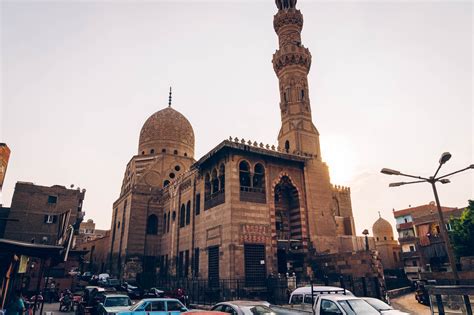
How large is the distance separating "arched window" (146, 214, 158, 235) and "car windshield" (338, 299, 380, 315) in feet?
86.9

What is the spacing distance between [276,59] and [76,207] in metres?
27.6

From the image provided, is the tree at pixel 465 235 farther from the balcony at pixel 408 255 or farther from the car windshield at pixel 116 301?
the car windshield at pixel 116 301

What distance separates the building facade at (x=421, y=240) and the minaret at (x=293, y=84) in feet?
58.5

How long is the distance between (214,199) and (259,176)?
11.7 feet

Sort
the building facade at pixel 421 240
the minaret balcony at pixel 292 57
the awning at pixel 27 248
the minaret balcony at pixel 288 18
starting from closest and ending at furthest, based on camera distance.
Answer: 1. the awning at pixel 27 248
2. the minaret balcony at pixel 292 57
3. the minaret balcony at pixel 288 18
4. the building facade at pixel 421 240

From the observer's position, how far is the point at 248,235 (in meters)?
19.5

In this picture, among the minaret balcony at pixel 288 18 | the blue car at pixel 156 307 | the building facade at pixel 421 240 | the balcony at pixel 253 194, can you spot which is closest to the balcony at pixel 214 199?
the balcony at pixel 253 194

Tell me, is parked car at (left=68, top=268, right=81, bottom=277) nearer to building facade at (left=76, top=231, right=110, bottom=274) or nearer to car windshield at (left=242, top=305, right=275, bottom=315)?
building facade at (left=76, top=231, right=110, bottom=274)

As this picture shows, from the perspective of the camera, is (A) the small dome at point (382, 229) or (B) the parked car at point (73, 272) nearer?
(B) the parked car at point (73, 272)

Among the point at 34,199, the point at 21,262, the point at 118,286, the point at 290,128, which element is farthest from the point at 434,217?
the point at 34,199

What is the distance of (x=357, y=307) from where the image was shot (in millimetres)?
8266

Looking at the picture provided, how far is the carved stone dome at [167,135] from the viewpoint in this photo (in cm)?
3862

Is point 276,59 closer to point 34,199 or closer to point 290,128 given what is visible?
point 290,128

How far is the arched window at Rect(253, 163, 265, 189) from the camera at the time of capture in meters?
21.9
